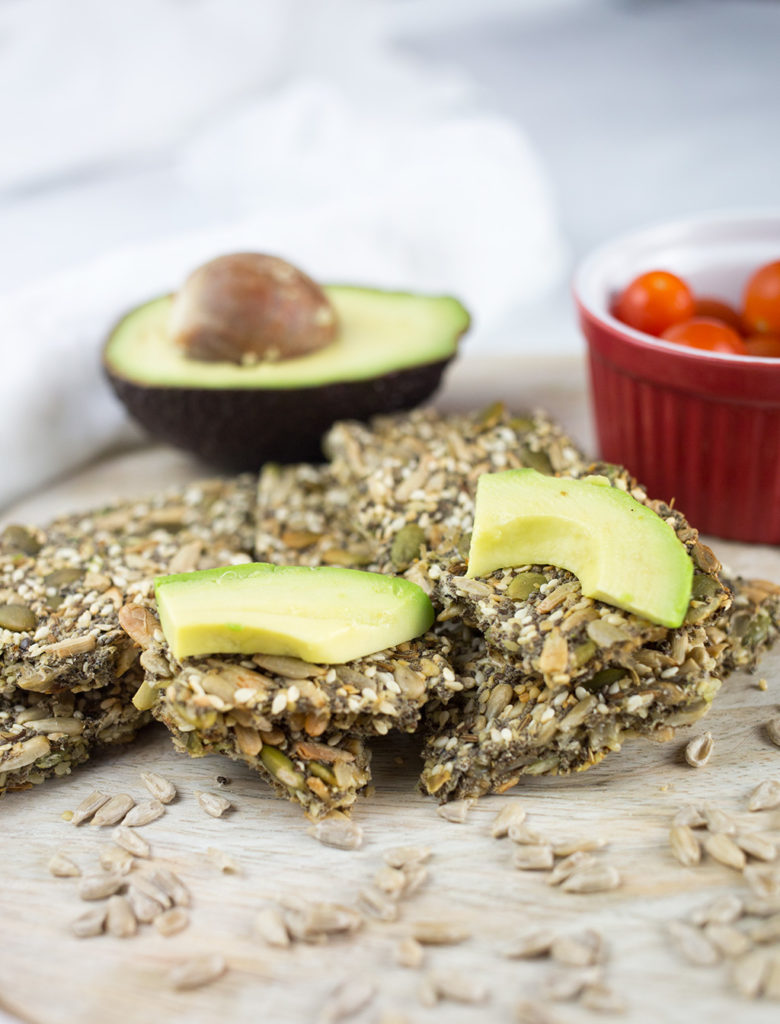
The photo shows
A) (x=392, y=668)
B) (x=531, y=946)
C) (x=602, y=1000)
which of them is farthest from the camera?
(x=392, y=668)

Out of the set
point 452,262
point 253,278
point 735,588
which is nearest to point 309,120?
point 452,262

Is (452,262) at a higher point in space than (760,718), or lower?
higher

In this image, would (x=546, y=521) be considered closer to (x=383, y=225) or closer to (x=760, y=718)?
(x=760, y=718)

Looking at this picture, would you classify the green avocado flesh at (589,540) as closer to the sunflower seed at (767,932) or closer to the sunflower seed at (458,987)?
the sunflower seed at (767,932)

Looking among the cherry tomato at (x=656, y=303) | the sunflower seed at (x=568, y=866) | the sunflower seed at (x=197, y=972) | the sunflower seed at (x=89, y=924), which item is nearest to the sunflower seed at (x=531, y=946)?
the sunflower seed at (x=568, y=866)

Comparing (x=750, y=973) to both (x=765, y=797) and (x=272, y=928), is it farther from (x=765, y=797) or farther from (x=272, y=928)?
(x=272, y=928)

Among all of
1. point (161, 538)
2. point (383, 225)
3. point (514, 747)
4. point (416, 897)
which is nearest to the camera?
point (416, 897)

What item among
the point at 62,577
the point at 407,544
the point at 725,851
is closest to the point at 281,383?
the point at 407,544

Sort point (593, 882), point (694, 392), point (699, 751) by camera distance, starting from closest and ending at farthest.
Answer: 1. point (593, 882)
2. point (699, 751)
3. point (694, 392)
